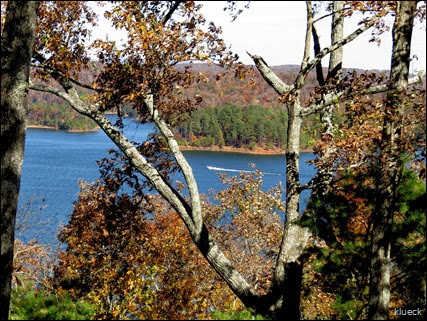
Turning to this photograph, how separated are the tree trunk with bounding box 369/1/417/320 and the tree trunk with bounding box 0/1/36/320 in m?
3.95

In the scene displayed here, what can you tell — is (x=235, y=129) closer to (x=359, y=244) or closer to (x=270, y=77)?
(x=270, y=77)

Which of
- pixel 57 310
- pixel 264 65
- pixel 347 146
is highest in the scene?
pixel 264 65

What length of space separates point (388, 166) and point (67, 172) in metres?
53.2

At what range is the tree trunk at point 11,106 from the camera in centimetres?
471

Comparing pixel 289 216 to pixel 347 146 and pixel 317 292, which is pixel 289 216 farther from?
pixel 317 292

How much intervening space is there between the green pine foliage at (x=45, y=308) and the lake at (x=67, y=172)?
64.1ft

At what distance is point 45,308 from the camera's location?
203 inches

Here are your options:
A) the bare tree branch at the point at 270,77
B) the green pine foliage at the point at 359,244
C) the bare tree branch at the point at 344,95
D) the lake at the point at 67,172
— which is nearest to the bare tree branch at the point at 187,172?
the green pine foliage at the point at 359,244

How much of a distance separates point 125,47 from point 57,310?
3541 mm

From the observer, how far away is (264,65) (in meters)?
6.42

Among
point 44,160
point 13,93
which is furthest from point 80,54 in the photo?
point 44,160

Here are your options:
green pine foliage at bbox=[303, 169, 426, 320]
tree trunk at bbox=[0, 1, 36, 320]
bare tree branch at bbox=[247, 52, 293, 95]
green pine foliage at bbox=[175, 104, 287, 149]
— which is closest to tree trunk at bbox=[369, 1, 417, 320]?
green pine foliage at bbox=[303, 169, 426, 320]

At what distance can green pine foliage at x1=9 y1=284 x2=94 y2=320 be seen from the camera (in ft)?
16.4

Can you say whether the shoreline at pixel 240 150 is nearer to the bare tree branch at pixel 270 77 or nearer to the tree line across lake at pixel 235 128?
the tree line across lake at pixel 235 128
